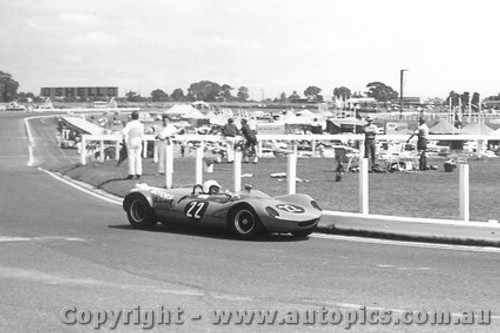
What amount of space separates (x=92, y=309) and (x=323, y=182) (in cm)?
1414

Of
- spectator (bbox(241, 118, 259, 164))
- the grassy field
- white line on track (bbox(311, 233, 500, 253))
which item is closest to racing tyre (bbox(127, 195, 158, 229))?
white line on track (bbox(311, 233, 500, 253))

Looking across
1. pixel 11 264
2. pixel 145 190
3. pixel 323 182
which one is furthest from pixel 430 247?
pixel 323 182

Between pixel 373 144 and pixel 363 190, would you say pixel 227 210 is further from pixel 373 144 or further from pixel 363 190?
pixel 373 144

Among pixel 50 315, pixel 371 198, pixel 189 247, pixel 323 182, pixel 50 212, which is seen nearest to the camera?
pixel 50 315

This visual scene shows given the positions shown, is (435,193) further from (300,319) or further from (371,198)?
(300,319)

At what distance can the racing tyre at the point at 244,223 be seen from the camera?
1245 cm

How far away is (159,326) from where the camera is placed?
282 inches

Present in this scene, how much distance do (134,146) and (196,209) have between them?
10933 mm

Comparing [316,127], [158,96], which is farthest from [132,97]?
[316,127]

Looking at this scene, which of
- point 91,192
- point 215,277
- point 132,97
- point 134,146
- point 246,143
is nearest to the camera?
point 215,277

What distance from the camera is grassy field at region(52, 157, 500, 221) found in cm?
1602

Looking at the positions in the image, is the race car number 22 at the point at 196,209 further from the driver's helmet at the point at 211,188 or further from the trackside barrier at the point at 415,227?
the trackside barrier at the point at 415,227

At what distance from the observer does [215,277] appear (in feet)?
30.9

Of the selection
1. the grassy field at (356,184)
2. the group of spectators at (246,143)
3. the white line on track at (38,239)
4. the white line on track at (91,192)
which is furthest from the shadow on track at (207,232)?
the group of spectators at (246,143)
